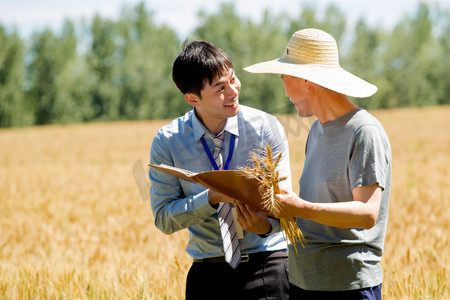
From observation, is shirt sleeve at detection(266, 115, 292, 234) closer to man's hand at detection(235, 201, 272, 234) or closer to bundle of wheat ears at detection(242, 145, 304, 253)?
man's hand at detection(235, 201, 272, 234)

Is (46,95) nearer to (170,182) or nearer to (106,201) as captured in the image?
(106,201)

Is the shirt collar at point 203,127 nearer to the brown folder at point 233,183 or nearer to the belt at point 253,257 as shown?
the belt at point 253,257

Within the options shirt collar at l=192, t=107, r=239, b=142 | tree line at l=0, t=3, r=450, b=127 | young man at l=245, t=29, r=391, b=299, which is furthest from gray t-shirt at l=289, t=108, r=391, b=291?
tree line at l=0, t=3, r=450, b=127

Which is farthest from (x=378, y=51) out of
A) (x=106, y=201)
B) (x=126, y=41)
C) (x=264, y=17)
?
(x=106, y=201)

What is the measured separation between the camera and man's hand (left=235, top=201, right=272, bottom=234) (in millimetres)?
2250

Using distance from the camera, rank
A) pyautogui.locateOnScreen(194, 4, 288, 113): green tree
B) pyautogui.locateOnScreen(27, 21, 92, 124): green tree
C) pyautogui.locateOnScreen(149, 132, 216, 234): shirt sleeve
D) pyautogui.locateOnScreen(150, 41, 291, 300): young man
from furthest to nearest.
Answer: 1. pyautogui.locateOnScreen(194, 4, 288, 113): green tree
2. pyautogui.locateOnScreen(27, 21, 92, 124): green tree
3. pyautogui.locateOnScreen(150, 41, 291, 300): young man
4. pyautogui.locateOnScreen(149, 132, 216, 234): shirt sleeve

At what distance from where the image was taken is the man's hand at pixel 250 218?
225 centimetres

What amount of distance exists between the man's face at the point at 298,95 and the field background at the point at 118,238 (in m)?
0.84

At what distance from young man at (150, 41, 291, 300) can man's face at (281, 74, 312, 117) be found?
57 cm

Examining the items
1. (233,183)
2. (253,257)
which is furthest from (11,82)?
(233,183)

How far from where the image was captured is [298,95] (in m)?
2.29

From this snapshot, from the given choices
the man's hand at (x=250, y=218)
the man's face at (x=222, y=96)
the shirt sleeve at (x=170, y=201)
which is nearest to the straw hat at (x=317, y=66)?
the man's face at (x=222, y=96)

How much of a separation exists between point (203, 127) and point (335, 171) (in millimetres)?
982

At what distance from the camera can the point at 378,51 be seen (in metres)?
61.4
